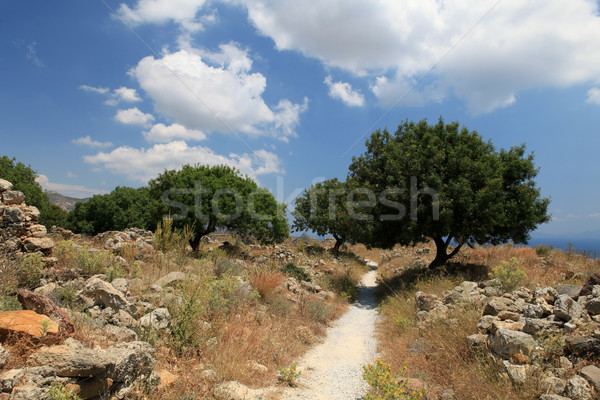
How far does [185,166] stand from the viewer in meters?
19.0

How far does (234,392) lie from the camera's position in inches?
176

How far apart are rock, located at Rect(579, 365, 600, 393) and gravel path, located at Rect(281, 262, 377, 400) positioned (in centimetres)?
308

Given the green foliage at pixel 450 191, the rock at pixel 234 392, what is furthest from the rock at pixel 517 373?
the green foliage at pixel 450 191

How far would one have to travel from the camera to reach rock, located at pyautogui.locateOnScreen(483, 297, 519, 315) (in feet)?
20.1

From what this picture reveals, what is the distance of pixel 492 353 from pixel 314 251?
62.1 ft

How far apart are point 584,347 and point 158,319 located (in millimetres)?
6496

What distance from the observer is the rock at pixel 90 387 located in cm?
323

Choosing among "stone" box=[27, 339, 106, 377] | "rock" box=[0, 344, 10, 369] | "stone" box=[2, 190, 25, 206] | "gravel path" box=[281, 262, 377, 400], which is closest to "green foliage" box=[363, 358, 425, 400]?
"gravel path" box=[281, 262, 377, 400]

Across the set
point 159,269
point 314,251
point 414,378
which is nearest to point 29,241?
point 159,269

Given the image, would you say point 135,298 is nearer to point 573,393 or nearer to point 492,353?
point 492,353

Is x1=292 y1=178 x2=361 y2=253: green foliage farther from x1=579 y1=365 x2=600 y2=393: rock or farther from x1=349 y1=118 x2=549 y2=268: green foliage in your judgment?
x1=579 y1=365 x2=600 y2=393: rock

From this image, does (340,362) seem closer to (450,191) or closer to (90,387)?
(90,387)

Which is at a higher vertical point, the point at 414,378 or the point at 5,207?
the point at 5,207

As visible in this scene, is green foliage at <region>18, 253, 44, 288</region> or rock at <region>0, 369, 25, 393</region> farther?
green foliage at <region>18, 253, 44, 288</region>
